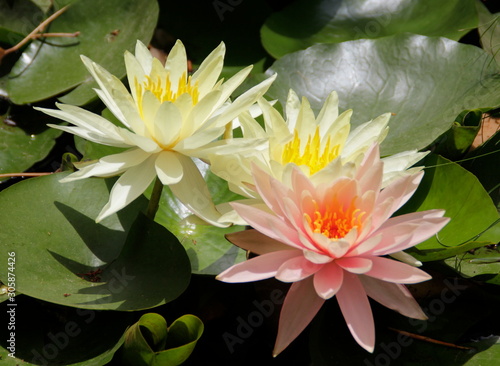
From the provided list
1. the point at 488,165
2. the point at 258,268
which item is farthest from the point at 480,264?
the point at 258,268

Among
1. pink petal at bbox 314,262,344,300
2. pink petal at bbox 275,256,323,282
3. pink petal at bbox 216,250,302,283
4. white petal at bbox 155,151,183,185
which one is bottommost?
pink petal at bbox 314,262,344,300

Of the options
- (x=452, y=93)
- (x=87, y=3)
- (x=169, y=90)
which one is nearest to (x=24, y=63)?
(x=87, y=3)

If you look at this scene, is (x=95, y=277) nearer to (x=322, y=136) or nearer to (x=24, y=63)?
(x=322, y=136)

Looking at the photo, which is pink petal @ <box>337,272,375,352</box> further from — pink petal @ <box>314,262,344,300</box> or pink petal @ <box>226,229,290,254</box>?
pink petal @ <box>226,229,290,254</box>

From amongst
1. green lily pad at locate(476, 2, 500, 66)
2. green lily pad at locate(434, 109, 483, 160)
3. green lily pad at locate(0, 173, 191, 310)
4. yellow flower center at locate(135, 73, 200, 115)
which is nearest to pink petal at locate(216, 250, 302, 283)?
green lily pad at locate(0, 173, 191, 310)

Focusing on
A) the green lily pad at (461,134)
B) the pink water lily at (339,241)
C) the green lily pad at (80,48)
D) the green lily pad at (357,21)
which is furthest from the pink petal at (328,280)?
the green lily pad at (357,21)

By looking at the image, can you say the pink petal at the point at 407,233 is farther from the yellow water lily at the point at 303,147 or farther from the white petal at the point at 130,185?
the white petal at the point at 130,185

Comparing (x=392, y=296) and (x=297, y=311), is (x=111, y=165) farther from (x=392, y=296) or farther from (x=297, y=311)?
(x=392, y=296)
